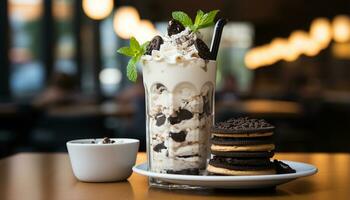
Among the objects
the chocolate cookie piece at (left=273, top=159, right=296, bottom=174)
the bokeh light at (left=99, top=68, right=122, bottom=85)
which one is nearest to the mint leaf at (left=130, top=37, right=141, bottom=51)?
the chocolate cookie piece at (left=273, top=159, right=296, bottom=174)

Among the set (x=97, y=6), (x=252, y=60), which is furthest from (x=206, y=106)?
(x=252, y=60)

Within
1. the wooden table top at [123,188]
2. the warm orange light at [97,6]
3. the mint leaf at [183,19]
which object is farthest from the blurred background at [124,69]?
the mint leaf at [183,19]

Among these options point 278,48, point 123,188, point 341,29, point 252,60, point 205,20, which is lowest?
point 123,188

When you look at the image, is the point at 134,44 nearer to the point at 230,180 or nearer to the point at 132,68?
the point at 132,68

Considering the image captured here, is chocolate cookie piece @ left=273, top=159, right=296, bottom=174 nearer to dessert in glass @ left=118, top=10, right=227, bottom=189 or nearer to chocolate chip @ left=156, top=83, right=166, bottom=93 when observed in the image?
dessert in glass @ left=118, top=10, right=227, bottom=189

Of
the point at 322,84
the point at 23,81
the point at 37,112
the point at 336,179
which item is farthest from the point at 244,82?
the point at 336,179

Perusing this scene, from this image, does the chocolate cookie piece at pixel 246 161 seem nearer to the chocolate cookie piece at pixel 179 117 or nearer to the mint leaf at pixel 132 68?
the chocolate cookie piece at pixel 179 117

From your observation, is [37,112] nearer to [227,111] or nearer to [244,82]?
[227,111]
